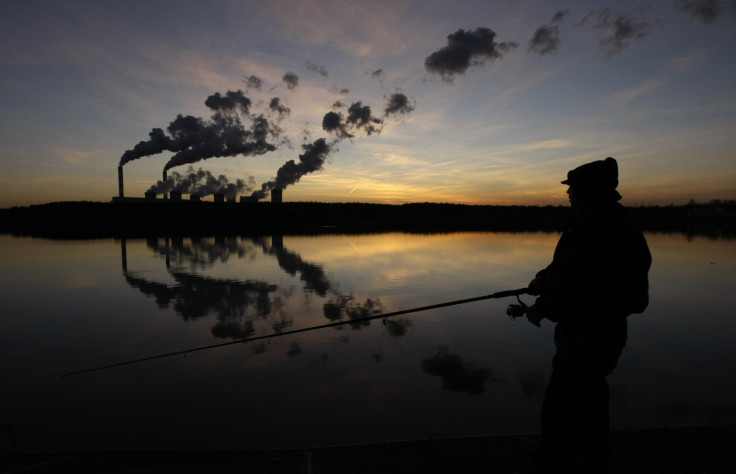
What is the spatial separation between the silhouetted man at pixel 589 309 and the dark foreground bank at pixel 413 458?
1.24 m

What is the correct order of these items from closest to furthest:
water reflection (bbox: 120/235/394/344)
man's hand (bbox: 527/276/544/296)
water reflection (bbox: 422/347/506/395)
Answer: man's hand (bbox: 527/276/544/296), water reflection (bbox: 422/347/506/395), water reflection (bbox: 120/235/394/344)

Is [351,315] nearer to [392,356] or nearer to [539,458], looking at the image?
[392,356]

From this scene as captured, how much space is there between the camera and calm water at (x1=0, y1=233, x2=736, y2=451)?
6.14 m

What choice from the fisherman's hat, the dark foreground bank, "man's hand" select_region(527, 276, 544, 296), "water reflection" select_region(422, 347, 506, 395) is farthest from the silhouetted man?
"water reflection" select_region(422, 347, 506, 395)

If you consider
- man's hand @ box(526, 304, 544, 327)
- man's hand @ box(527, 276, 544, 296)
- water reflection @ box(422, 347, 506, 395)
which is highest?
man's hand @ box(527, 276, 544, 296)

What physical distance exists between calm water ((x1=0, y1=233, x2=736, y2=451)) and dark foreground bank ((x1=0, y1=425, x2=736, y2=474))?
2.37ft

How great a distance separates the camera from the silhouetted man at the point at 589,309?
3.10 meters

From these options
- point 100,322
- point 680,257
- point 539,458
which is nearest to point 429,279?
point 100,322

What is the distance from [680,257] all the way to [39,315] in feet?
116

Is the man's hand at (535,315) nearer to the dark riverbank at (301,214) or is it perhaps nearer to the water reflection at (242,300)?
the water reflection at (242,300)

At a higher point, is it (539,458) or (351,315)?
(539,458)

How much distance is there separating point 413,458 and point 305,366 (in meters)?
4.00

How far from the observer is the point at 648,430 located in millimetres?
5531

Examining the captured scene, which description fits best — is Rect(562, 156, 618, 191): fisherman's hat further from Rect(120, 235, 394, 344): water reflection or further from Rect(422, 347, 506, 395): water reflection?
Rect(120, 235, 394, 344): water reflection
